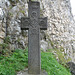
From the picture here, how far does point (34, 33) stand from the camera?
3508 mm

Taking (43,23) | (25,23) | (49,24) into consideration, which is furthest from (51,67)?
(49,24)

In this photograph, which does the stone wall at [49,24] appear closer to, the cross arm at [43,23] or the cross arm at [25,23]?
the cross arm at [25,23]

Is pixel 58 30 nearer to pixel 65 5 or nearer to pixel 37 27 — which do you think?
pixel 65 5

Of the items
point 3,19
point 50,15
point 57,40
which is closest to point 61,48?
point 57,40

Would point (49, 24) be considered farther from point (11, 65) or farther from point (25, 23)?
point (11, 65)

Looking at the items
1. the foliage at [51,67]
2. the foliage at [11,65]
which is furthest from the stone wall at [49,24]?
the foliage at [51,67]

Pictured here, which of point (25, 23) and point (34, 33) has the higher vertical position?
point (25, 23)

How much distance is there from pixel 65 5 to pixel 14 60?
12.4 m

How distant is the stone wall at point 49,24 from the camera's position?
534 centimetres

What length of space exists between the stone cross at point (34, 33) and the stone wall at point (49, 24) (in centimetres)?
183

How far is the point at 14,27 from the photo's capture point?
5465 millimetres

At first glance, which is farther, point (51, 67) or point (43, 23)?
point (51, 67)

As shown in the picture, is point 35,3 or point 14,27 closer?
point 35,3

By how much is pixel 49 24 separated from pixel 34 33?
636cm
